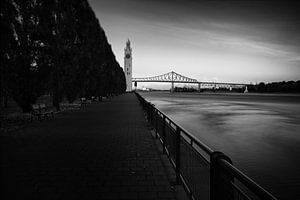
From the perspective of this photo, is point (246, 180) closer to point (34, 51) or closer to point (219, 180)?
point (219, 180)

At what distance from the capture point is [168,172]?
569 cm

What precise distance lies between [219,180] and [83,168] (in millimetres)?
4023

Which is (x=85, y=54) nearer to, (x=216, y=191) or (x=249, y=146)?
(x=249, y=146)

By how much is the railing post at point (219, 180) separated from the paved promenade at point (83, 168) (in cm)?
176

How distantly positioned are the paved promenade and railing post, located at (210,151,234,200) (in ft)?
5.78

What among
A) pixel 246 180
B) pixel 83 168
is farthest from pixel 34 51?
pixel 246 180

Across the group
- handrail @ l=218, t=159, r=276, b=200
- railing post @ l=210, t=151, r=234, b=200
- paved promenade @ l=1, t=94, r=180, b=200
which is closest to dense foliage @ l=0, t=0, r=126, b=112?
paved promenade @ l=1, t=94, r=180, b=200

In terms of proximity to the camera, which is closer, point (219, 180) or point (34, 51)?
point (219, 180)

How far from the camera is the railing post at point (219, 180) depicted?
2.55m

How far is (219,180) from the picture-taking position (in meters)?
2.74

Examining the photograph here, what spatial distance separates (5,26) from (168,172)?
10.7 m

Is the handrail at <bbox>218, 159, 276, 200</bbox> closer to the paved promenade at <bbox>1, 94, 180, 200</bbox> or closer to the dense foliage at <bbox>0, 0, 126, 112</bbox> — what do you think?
the paved promenade at <bbox>1, 94, 180, 200</bbox>

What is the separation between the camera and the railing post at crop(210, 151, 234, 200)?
2.55m

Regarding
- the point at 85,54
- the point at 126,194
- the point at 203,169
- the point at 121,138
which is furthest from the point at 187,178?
the point at 85,54
